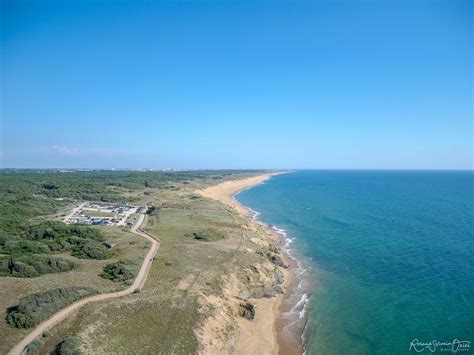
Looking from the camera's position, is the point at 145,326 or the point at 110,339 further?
the point at 145,326

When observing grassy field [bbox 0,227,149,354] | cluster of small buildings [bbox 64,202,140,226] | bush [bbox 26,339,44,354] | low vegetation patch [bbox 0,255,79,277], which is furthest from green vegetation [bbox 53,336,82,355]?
cluster of small buildings [bbox 64,202,140,226]

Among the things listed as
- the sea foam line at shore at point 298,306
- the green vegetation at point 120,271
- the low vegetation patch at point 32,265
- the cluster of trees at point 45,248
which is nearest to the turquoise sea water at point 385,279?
the sea foam line at shore at point 298,306

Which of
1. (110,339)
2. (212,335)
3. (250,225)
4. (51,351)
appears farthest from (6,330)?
(250,225)

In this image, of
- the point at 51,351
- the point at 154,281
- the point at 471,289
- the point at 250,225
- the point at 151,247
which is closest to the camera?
the point at 51,351

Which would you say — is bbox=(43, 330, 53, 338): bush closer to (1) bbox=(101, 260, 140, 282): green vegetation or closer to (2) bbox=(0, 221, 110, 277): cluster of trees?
(1) bbox=(101, 260, 140, 282): green vegetation

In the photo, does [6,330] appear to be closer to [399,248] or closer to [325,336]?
[325,336]

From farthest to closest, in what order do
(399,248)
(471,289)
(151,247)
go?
(399,248), (151,247), (471,289)

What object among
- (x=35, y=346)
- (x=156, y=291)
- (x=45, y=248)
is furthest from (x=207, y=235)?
(x=35, y=346)
